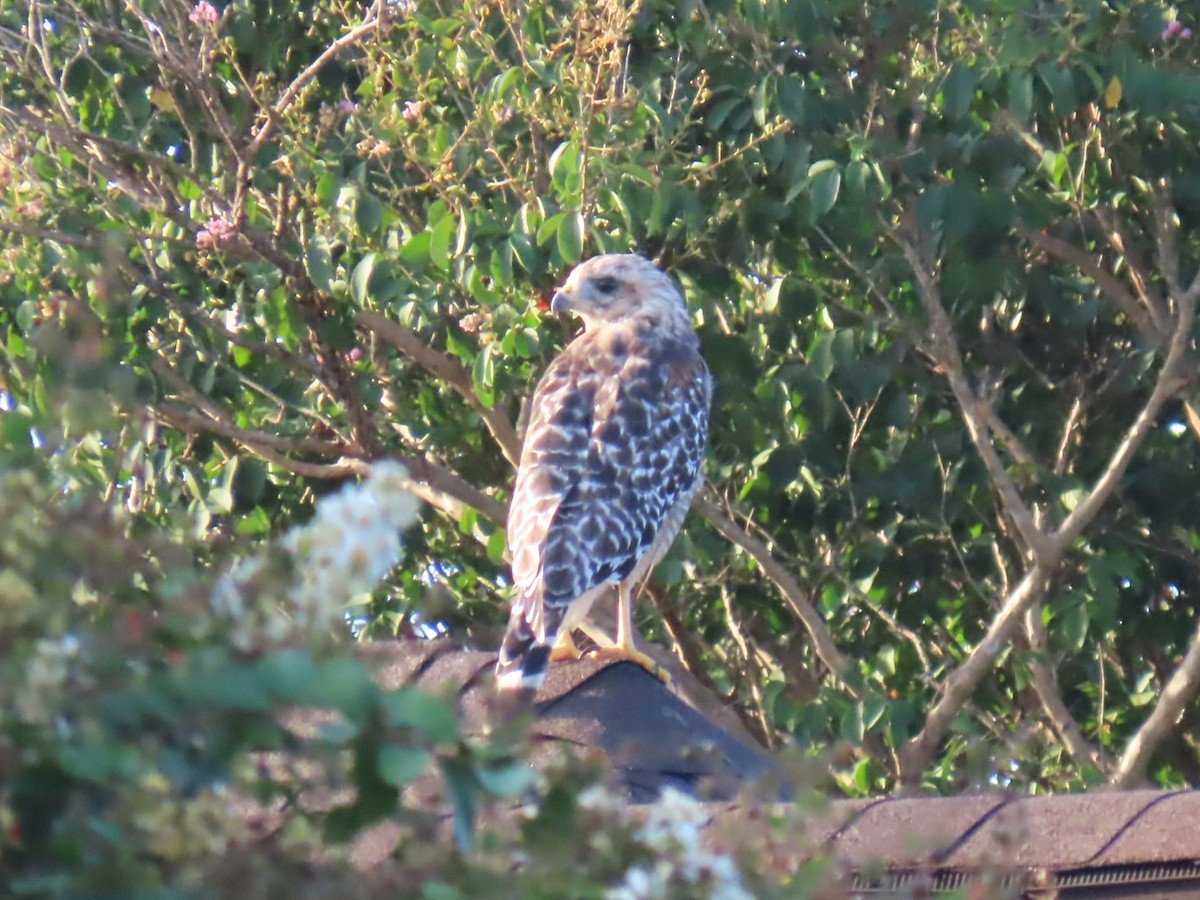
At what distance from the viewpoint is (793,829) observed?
1.74 m

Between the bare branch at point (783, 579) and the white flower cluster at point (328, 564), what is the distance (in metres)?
4.99

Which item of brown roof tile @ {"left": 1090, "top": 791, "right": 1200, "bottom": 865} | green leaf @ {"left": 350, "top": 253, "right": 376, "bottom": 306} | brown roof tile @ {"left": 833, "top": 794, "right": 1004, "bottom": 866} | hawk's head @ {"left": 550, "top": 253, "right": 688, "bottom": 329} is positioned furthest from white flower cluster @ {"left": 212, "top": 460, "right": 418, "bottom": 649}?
hawk's head @ {"left": 550, "top": 253, "right": 688, "bottom": 329}

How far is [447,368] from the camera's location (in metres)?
6.67

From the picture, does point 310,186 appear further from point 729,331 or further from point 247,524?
point 729,331

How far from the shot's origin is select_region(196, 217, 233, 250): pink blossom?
5.96 m

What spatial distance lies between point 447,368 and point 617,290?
0.63 metres

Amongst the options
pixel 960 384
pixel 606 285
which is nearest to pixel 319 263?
pixel 606 285

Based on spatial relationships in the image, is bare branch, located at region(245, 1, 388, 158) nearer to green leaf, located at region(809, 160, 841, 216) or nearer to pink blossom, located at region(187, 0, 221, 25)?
pink blossom, located at region(187, 0, 221, 25)

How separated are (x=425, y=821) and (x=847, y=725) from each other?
183 inches

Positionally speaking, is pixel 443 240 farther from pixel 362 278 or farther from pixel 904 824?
pixel 904 824

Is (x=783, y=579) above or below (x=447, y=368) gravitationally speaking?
below

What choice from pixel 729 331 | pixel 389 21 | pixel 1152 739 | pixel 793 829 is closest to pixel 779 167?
pixel 729 331

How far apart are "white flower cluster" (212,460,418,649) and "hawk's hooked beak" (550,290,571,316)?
4472 mm

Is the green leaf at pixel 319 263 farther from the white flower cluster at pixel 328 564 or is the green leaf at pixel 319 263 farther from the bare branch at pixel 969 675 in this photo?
the white flower cluster at pixel 328 564
